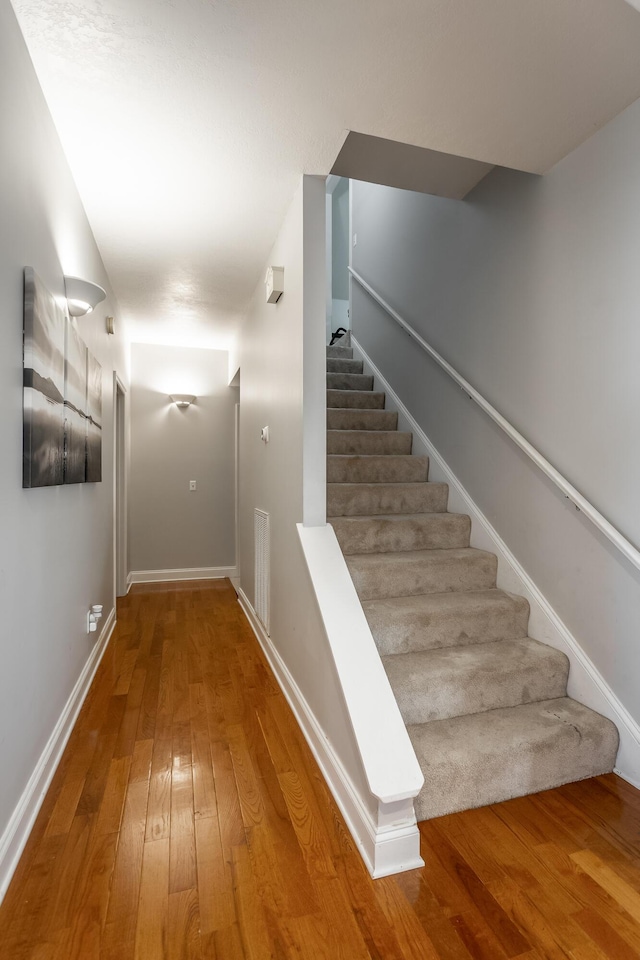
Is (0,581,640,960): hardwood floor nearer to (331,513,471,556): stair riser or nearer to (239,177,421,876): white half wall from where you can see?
(239,177,421,876): white half wall

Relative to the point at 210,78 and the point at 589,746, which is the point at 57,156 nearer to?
the point at 210,78

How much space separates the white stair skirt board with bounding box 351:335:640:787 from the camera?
5.98ft

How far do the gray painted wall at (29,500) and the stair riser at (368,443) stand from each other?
1.65m

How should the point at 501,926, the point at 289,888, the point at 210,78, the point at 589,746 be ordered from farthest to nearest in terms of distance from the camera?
the point at 589,746, the point at 210,78, the point at 289,888, the point at 501,926

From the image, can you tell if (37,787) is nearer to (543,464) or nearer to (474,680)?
(474,680)

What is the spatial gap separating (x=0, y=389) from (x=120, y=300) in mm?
2802

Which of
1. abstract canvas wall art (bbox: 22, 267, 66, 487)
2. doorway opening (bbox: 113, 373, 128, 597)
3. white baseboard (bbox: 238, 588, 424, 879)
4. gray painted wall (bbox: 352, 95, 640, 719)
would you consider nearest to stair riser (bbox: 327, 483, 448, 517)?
gray painted wall (bbox: 352, 95, 640, 719)

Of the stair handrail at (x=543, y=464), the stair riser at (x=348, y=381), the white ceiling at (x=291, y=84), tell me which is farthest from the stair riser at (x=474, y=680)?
the stair riser at (x=348, y=381)

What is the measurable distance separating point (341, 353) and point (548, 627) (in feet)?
10.6

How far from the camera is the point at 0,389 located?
52.1 inches

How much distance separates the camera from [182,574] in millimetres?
5098

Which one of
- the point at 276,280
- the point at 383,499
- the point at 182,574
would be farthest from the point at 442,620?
the point at 182,574

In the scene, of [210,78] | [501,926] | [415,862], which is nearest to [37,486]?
[210,78]

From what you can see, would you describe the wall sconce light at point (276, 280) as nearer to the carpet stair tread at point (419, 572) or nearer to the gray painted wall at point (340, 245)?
the carpet stair tread at point (419, 572)
